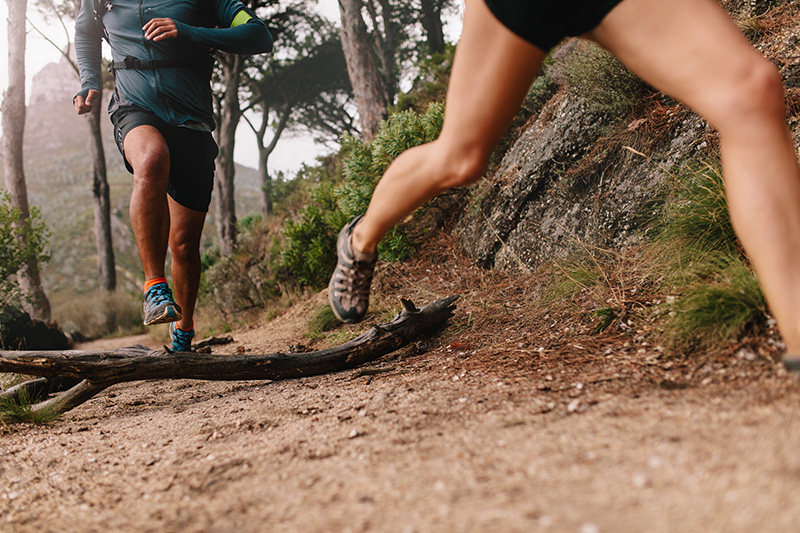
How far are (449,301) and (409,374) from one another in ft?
Result: 3.20

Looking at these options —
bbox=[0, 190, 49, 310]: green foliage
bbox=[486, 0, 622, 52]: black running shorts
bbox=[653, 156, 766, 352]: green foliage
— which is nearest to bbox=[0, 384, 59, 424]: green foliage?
bbox=[486, 0, 622, 52]: black running shorts

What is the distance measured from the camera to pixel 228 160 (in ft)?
38.1

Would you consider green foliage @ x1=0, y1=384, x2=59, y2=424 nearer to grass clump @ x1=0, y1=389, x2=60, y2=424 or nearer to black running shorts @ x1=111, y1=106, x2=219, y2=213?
grass clump @ x1=0, y1=389, x2=60, y2=424

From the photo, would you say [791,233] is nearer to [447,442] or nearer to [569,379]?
[569,379]

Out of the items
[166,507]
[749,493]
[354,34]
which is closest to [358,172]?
[354,34]

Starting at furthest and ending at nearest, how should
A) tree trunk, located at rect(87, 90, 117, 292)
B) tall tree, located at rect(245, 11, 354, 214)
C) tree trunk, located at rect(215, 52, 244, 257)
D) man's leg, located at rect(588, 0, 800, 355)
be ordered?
tall tree, located at rect(245, 11, 354, 214) < tree trunk, located at rect(87, 90, 117, 292) < tree trunk, located at rect(215, 52, 244, 257) < man's leg, located at rect(588, 0, 800, 355)

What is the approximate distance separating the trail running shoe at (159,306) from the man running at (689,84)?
1.61m

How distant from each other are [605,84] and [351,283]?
113 inches

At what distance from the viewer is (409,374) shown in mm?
2434

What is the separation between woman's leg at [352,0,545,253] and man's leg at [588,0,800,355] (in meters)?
0.30

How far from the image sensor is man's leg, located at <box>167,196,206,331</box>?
9.65 ft

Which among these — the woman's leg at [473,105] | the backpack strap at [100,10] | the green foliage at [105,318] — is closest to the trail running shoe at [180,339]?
the backpack strap at [100,10]

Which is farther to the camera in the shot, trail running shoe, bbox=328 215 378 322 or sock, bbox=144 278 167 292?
sock, bbox=144 278 167 292

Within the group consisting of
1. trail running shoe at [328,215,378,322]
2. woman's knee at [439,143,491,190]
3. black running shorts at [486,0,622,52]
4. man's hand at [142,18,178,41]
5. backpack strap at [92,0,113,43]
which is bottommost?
trail running shoe at [328,215,378,322]
